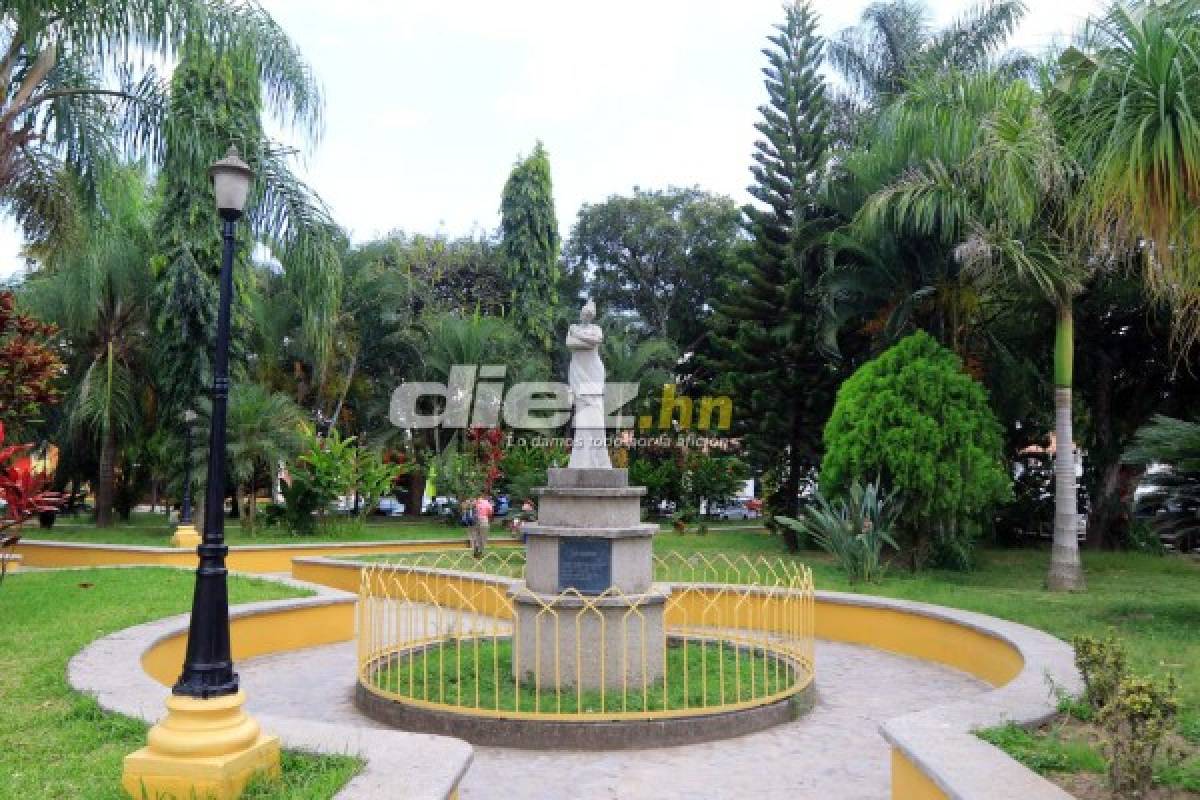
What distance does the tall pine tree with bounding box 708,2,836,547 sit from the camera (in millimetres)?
18750

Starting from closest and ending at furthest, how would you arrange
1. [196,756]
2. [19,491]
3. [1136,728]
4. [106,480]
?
[1136,728] < [196,756] < [19,491] < [106,480]

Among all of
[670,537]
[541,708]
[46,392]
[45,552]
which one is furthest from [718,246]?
[541,708]

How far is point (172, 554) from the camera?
15352mm

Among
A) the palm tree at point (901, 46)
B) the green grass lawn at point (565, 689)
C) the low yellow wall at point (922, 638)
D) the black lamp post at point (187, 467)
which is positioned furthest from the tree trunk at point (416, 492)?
the green grass lawn at point (565, 689)

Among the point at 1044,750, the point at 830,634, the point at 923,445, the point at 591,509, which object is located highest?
the point at 923,445

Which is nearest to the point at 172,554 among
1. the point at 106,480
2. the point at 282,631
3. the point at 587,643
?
the point at 282,631

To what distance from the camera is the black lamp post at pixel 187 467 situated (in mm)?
16688

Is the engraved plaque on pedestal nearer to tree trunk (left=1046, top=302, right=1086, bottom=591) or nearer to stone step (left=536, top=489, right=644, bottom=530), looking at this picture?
stone step (left=536, top=489, right=644, bottom=530)

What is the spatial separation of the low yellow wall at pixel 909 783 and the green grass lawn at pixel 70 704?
105 inches

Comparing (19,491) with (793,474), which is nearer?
(19,491)

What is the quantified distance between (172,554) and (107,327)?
776cm

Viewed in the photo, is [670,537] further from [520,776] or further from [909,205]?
[520,776]

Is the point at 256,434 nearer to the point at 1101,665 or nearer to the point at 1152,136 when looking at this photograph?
the point at 1152,136

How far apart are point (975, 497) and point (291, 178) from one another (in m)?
10.4
